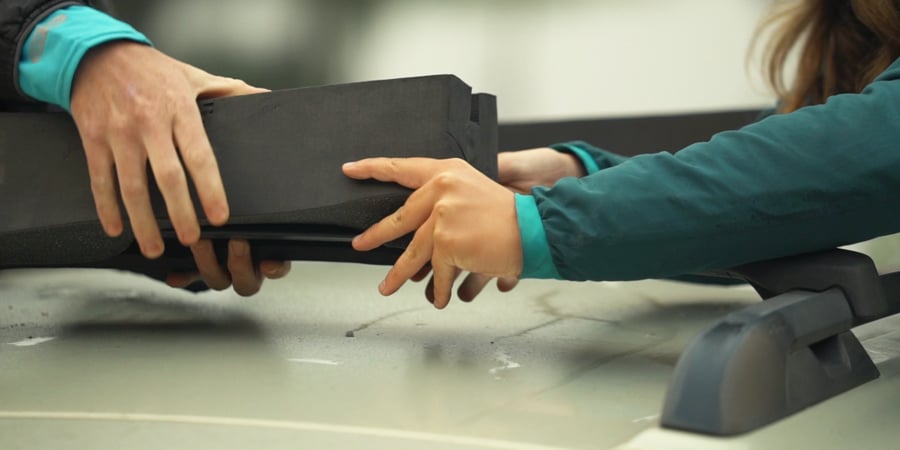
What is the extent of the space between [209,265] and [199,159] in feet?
0.70

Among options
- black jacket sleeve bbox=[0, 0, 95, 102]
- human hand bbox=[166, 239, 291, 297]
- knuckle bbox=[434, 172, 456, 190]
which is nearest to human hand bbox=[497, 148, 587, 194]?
human hand bbox=[166, 239, 291, 297]

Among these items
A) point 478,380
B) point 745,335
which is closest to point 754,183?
point 745,335

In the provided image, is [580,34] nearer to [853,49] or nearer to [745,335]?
[853,49]

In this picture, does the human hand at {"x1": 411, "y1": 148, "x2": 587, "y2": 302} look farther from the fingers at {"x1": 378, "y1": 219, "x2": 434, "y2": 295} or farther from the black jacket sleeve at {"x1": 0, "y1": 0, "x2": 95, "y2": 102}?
the black jacket sleeve at {"x1": 0, "y1": 0, "x2": 95, "y2": 102}

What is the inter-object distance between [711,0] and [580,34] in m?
0.32

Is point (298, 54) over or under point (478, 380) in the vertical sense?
under

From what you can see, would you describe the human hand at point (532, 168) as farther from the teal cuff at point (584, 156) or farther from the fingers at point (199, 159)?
the fingers at point (199, 159)

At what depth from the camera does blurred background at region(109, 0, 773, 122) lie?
6.68 feet

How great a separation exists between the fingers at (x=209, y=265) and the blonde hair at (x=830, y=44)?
0.89m

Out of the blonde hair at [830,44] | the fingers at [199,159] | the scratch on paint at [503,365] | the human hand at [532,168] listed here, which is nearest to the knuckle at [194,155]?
the fingers at [199,159]

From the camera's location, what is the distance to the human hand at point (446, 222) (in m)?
0.76

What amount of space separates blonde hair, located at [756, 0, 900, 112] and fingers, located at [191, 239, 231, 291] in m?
0.89

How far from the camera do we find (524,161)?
1.32m

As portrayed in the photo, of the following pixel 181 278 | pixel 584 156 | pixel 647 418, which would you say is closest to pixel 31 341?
pixel 181 278
